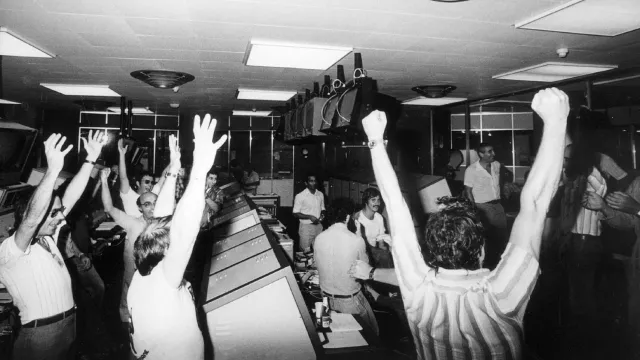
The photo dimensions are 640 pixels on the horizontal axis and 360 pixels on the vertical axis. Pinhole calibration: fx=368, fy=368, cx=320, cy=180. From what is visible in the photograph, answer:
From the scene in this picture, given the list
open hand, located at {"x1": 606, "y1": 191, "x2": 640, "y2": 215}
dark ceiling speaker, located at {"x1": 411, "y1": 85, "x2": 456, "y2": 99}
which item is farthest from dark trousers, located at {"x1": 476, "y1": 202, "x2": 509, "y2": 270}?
open hand, located at {"x1": 606, "y1": 191, "x2": 640, "y2": 215}

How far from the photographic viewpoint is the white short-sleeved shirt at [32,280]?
2393 mm

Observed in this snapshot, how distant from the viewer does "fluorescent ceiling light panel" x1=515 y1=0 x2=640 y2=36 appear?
104 inches

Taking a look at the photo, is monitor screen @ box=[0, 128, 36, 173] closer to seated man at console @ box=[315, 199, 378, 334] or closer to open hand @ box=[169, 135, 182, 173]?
open hand @ box=[169, 135, 182, 173]

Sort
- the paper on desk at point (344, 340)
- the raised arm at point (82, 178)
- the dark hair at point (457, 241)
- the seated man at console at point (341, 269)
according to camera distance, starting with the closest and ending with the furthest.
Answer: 1. the dark hair at point (457, 241)
2. the paper on desk at point (344, 340)
3. the raised arm at point (82, 178)
4. the seated man at console at point (341, 269)

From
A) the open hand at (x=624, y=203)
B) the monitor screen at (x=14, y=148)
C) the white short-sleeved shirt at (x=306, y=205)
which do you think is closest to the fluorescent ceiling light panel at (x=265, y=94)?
the white short-sleeved shirt at (x=306, y=205)

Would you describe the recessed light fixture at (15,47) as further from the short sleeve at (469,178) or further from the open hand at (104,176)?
the short sleeve at (469,178)

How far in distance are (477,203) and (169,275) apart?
5.47m

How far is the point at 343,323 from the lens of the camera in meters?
2.68

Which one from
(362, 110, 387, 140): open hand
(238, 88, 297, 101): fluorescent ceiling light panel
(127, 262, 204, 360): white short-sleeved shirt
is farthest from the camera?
(238, 88, 297, 101): fluorescent ceiling light panel

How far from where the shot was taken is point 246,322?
6.16ft

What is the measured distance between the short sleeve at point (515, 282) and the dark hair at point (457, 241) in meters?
0.14

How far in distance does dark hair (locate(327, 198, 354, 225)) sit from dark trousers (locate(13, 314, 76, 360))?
2289 millimetres

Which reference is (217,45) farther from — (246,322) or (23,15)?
(246,322)

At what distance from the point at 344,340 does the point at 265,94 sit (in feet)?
17.3
